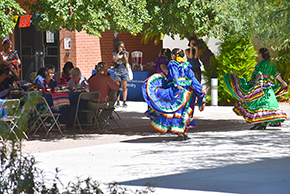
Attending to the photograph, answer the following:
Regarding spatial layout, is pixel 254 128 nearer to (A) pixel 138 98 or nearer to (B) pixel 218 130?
(B) pixel 218 130

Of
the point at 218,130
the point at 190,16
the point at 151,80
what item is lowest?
the point at 218,130

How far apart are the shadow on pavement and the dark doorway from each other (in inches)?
690

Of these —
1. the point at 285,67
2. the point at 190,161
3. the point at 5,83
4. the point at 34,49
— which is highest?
the point at 34,49

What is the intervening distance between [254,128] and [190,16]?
2.77 meters

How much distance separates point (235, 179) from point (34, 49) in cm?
1859

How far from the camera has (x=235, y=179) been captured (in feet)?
22.5

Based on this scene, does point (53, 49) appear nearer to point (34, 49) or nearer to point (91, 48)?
point (34, 49)

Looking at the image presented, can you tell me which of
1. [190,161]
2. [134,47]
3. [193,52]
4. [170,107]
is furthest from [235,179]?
[134,47]

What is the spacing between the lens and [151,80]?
10.7 meters

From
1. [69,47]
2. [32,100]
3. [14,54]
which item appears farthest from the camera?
[69,47]

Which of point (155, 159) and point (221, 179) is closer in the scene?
point (221, 179)

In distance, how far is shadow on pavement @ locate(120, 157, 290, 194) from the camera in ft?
20.7

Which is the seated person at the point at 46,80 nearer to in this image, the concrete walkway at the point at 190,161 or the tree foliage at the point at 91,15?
the tree foliage at the point at 91,15

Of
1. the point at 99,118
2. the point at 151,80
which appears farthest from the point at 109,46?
the point at 151,80
